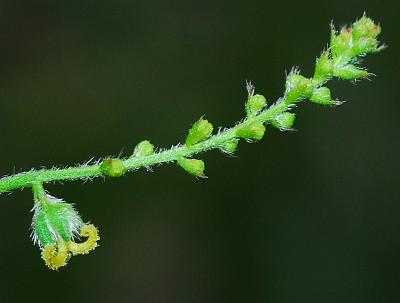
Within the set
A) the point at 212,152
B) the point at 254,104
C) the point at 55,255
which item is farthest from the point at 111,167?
the point at 212,152

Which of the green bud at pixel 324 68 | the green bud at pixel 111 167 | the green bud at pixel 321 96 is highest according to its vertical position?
the green bud at pixel 324 68

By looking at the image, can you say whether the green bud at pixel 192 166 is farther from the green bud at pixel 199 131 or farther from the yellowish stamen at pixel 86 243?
the yellowish stamen at pixel 86 243

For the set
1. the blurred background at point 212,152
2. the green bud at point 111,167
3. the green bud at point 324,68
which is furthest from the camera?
the blurred background at point 212,152

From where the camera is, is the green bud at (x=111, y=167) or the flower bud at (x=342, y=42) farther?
the flower bud at (x=342, y=42)

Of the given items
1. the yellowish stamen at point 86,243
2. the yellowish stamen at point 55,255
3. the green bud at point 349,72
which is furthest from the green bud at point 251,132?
the yellowish stamen at point 55,255

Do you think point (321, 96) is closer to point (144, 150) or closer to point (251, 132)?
point (251, 132)

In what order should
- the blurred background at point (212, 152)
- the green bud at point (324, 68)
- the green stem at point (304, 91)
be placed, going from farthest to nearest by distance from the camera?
the blurred background at point (212, 152), the green bud at point (324, 68), the green stem at point (304, 91)

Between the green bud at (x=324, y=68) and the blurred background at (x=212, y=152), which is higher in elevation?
the blurred background at (x=212, y=152)
